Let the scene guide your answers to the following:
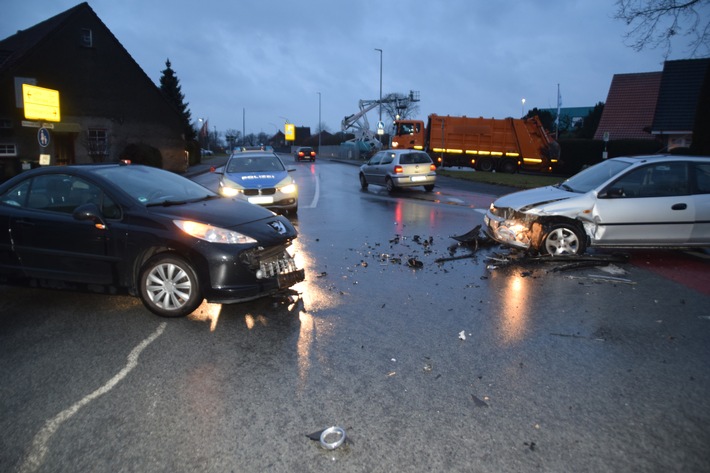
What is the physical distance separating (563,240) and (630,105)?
34.6 meters

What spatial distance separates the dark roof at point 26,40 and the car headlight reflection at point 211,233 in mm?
28364

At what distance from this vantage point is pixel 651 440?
2.86 metres

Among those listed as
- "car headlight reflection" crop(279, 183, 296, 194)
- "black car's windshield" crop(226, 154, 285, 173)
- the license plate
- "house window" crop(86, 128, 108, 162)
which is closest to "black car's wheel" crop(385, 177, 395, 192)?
"black car's windshield" crop(226, 154, 285, 173)

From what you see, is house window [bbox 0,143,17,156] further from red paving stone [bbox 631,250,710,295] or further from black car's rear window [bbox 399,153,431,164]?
red paving stone [bbox 631,250,710,295]

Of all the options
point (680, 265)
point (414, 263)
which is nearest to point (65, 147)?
point (414, 263)

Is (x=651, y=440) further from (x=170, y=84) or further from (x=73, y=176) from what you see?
(x=170, y=84)

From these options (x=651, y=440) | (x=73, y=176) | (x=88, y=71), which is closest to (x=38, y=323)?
(x=73, y=176)

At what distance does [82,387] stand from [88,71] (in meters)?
31.6

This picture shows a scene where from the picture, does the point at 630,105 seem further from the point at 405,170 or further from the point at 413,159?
the point at 405,170

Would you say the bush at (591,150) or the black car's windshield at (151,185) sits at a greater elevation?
the bush at (591,150)

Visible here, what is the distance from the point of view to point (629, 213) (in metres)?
7.43

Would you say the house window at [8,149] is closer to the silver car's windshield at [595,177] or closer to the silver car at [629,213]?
the silver car at [629,213]

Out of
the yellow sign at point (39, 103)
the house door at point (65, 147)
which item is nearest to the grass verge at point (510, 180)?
the yellow sign at point (39, 103)

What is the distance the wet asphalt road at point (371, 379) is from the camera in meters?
2.74
